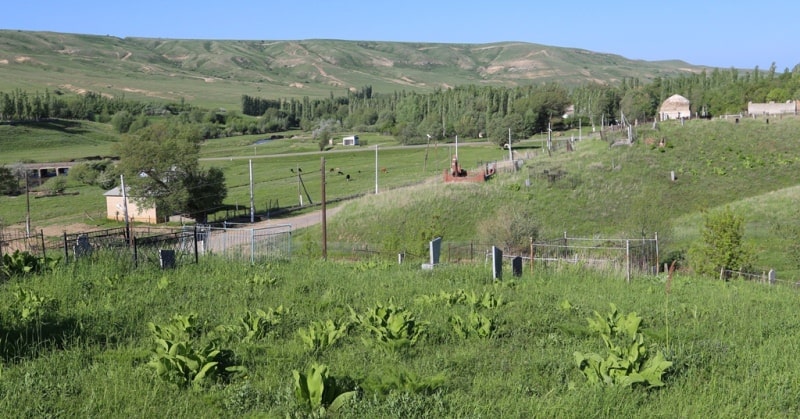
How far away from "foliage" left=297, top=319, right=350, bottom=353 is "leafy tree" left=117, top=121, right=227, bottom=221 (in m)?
44.1

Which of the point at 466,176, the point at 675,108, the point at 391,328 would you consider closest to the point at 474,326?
the point at 391,328

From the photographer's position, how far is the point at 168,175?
5097 centimetres

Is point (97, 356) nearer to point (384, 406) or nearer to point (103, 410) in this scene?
point (103, 410)

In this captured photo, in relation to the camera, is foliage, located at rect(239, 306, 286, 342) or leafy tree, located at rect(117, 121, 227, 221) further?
leafy tree, located at rect(117, 121, 227, 221)

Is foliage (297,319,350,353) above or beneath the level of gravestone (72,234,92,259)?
above

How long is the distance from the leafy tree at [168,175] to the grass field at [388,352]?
37.8m

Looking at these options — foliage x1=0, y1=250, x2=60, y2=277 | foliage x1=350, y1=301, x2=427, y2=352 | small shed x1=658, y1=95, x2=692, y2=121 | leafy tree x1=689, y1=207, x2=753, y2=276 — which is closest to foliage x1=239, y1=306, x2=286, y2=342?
foliage x1=350, y1=301, x2=427, y2=352

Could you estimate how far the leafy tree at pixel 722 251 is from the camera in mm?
23734

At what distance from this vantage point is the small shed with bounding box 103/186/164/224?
50.4 meters

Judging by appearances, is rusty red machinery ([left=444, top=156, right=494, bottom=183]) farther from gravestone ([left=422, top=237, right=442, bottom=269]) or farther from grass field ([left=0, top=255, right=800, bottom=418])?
grass field ([left=0, top=255, right=800, bottom=418])

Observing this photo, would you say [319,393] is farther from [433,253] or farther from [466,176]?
[466,176]

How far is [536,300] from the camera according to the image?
11.4m

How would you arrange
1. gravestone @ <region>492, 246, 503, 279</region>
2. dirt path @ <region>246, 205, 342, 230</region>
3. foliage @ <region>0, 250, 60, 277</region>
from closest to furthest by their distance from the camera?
foliage @ <region>0, 250, 60, 277</region>, gravestone @ <region>492, 246, 503, 279</region>, dirt path @ <region>246, 205, 342, 230</region>

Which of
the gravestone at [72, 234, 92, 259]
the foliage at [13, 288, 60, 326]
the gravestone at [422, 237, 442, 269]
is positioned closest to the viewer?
the foliage at [13, 288, 60, 326]
